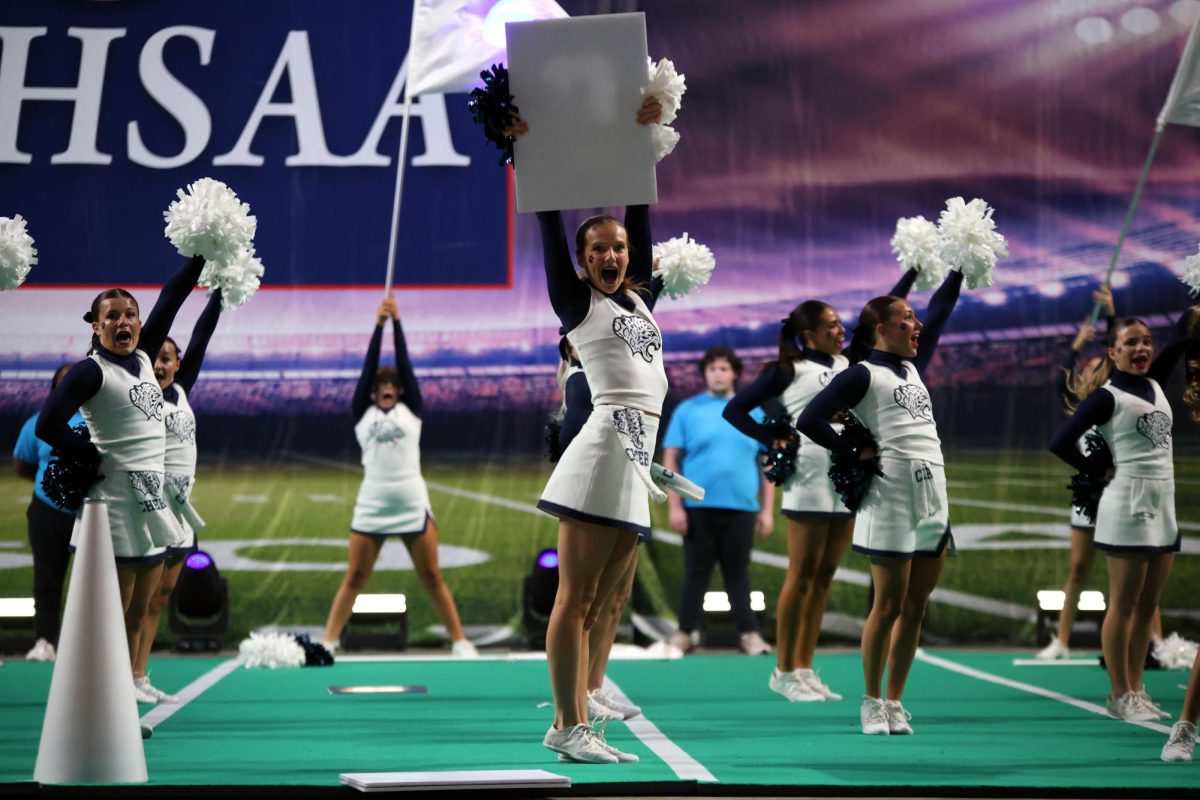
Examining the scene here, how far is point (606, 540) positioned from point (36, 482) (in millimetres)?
5067

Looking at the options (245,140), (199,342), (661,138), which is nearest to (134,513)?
(199,342)

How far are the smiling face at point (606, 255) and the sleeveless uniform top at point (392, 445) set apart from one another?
4322 mm

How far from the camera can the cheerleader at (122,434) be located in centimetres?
570

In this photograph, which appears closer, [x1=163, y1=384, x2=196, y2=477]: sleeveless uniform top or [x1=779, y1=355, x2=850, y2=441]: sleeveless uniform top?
[x1=163, y1=384, x2=196, y2=477]: sleeveless uniform top

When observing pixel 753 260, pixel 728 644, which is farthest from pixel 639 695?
pixel 753 260

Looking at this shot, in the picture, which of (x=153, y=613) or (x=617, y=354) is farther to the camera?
(x=153, y=613)

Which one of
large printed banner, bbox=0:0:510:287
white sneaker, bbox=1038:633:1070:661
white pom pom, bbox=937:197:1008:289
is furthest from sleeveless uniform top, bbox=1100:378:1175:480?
large printed banner, bbox=0:0:510:287

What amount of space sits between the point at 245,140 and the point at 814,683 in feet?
16.7

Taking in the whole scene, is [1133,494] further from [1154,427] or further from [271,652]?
[271,652]

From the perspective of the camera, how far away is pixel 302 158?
9.98 meters

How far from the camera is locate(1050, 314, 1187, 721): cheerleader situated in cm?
632

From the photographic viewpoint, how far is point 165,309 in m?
6.03

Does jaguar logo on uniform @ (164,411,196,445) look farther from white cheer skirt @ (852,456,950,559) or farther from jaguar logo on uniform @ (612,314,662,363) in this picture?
white cheer skirt @ (852,456,950,559)

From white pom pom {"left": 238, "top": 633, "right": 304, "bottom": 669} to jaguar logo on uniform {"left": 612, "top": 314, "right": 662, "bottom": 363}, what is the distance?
4.63 m
